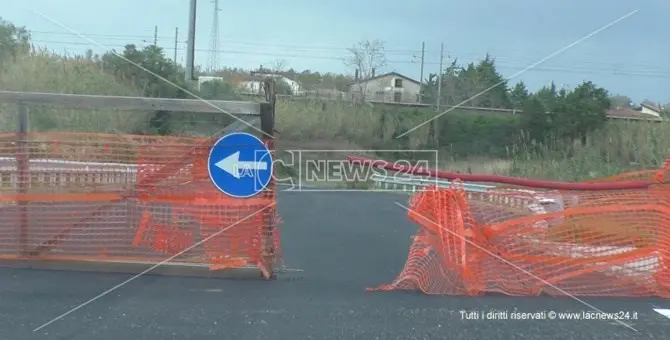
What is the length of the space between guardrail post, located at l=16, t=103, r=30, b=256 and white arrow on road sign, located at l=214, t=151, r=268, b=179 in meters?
2.09

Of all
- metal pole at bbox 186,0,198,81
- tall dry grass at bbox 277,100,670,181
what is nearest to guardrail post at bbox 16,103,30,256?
tall dry grass at bbox 277,100,670,181

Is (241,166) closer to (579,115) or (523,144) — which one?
(523,144)

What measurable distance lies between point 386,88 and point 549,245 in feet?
142

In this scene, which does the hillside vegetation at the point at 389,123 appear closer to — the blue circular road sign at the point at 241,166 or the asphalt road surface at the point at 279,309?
the blue circular road sign at the point at 241,166


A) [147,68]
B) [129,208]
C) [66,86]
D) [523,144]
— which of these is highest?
[147,68]

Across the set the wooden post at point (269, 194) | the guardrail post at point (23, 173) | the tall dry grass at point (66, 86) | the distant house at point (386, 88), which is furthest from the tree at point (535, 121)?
the guardrail post at point (23, 173)

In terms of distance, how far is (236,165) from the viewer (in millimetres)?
7352

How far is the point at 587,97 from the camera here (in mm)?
37906

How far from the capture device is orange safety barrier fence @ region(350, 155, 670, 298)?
704 centimetres

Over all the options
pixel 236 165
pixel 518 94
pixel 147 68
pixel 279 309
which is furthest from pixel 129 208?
pixel 518 94

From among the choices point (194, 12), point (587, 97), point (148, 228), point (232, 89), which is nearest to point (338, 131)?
point (232, 89)

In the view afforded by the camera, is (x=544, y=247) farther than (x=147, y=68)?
No

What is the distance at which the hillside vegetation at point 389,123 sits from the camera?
1866 centimetres

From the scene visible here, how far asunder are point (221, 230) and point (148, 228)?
0.89 metres
